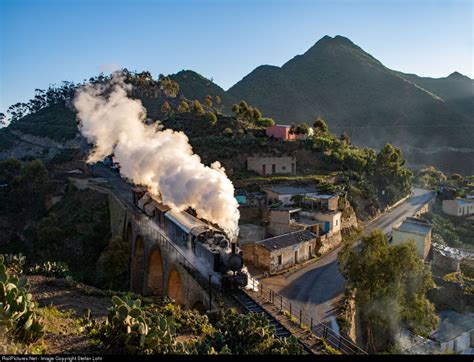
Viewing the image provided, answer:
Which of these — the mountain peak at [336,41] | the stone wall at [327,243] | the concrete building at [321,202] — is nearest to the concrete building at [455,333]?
the stone wall at [327,243]

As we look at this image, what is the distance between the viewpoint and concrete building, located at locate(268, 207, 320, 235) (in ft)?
99.1

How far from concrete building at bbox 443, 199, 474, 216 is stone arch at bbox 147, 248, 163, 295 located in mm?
39100

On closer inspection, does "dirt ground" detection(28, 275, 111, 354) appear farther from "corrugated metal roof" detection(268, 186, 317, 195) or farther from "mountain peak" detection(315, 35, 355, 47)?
"mountain peak" detection(315, 35, 355, 47)

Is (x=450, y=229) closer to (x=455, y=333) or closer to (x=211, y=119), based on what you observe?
(x=455, y=333)

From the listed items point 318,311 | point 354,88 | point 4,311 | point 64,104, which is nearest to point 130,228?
point 318,311

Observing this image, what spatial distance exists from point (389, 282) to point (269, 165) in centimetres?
3073

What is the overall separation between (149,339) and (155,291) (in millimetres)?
15311

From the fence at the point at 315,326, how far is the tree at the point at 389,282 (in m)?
2.18

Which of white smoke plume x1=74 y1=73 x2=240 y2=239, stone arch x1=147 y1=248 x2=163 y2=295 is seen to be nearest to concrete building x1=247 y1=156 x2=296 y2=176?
white smoke plume x1=74 y1=73 x2=240 y2=239

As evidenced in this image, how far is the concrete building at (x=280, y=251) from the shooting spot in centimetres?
2486

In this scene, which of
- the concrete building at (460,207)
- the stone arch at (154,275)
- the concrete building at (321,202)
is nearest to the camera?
the stone arch at (154,275)

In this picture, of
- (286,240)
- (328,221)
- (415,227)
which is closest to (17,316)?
(286,240)

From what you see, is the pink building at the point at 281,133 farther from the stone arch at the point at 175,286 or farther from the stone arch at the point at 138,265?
the stone arch at the point at 175,286

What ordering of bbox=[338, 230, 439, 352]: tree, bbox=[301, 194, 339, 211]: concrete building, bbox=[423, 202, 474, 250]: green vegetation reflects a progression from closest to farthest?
bbox=[338, 230, 439, 352]: tree < bbox=[301, 194, 339, 211]: concrete building < bbox=[423, 202, 474, 250]: green vegetation
